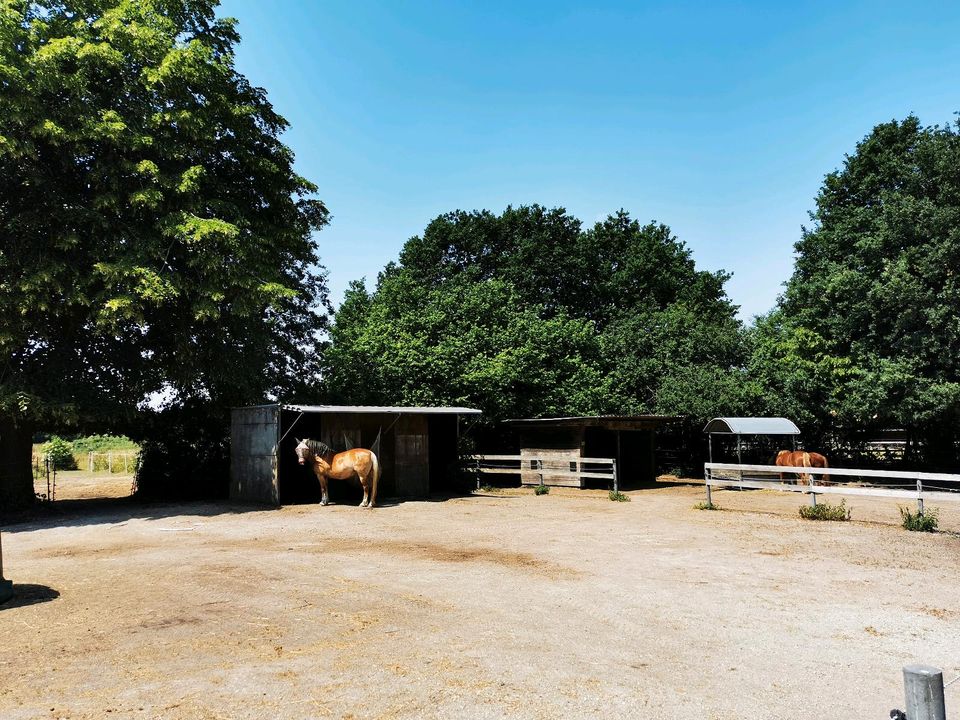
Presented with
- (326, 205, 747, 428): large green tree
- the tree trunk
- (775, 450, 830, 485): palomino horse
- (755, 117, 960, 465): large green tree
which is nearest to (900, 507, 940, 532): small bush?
(775, 450, 830, 485): palomino horse

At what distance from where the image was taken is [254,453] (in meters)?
17.8

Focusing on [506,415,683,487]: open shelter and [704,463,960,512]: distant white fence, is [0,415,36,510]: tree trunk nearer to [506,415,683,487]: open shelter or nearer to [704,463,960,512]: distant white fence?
[506,415,683,487]: open shelter

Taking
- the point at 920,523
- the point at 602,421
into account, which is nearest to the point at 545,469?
the point at 602,421

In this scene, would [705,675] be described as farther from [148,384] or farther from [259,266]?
[148,384]

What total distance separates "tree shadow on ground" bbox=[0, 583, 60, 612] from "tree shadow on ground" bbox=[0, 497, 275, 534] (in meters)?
7.15

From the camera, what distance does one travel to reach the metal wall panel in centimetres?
1711

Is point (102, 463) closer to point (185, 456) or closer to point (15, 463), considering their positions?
point (185, 456)

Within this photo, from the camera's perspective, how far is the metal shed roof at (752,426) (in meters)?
22.5

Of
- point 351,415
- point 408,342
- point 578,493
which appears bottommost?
point 578,493

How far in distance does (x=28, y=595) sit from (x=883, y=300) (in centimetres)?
2513

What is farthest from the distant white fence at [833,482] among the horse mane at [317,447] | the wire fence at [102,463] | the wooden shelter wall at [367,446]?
the wire fence at [102,463]

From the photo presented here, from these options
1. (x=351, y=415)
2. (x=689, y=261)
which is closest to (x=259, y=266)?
(x=351, y=415)

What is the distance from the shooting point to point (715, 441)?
1149 inches

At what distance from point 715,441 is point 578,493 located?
1115cm
